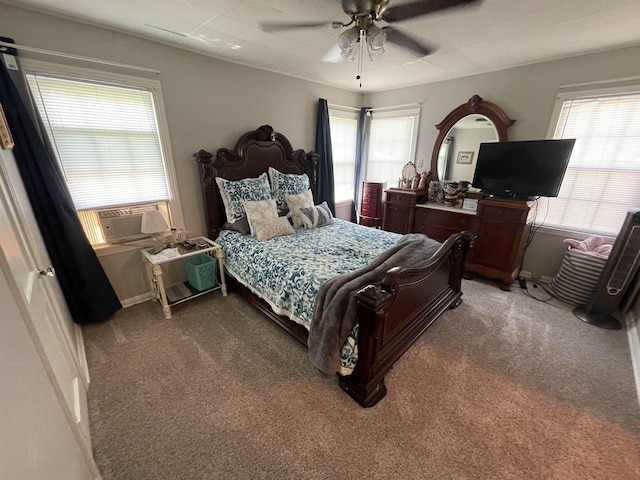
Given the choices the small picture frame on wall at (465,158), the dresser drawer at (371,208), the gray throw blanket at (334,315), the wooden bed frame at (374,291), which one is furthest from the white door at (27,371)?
the small picture frame on wall at (465,158)

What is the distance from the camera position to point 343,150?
4520 millimetres

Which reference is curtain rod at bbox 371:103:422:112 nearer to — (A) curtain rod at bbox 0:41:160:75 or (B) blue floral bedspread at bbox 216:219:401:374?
(B) blue floral bedspread at bbox 216:219:401:374

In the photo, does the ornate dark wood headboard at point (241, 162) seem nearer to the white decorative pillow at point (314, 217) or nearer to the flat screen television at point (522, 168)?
the white decorative pillow at point (314, 217)

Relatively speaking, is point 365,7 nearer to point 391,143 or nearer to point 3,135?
point 3,135

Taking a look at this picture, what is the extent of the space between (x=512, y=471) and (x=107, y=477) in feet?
6.73

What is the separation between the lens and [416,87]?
3861 mm

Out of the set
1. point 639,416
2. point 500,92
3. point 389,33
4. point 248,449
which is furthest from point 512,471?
point 500,92

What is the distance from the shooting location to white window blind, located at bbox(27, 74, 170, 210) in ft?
7.02

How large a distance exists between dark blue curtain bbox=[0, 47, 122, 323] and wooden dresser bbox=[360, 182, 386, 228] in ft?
11.6

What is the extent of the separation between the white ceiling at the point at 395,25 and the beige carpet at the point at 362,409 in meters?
2.49

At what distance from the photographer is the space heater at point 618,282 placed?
2.28 metres

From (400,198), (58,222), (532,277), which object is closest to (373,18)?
(400,198)

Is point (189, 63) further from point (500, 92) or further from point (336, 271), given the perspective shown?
point (500, 92)

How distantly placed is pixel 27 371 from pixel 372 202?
13.6ft
